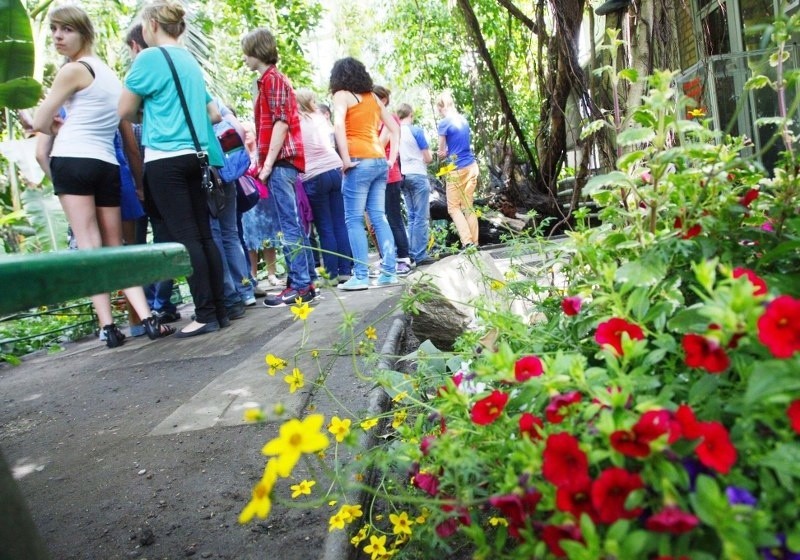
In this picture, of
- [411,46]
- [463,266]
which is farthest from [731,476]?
[411,46]

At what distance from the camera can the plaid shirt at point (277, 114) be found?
4.73m

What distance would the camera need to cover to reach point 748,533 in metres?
0.76

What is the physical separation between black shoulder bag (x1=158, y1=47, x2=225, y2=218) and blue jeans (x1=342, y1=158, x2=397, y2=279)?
48.6 inches

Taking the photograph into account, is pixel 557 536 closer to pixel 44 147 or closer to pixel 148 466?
pixel 148 466

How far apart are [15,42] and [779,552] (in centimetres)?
564

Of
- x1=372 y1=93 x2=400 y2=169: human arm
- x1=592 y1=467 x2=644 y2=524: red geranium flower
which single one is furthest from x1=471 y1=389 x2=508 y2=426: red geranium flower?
x1=372 y1=93 x2=400 y2=169: human arm

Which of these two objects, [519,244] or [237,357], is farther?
[237,357]

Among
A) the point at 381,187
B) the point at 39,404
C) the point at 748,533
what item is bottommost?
the point at 39,404

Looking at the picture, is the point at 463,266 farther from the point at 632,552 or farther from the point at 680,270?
the point at 632,552

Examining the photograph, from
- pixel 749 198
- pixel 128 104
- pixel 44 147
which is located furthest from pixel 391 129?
pixel 749 198

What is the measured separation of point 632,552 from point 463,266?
8.23ft

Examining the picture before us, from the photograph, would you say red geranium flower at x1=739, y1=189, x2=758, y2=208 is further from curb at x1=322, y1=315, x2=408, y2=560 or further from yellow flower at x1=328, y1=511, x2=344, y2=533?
yellow flower at x1=328, y1=511, x2=344, y2=533

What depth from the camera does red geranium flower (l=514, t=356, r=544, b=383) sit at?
1052mm

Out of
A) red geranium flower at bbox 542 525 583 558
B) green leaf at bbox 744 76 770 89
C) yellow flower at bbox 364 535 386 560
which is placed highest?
green leaf at bbox 744 76 770 89
